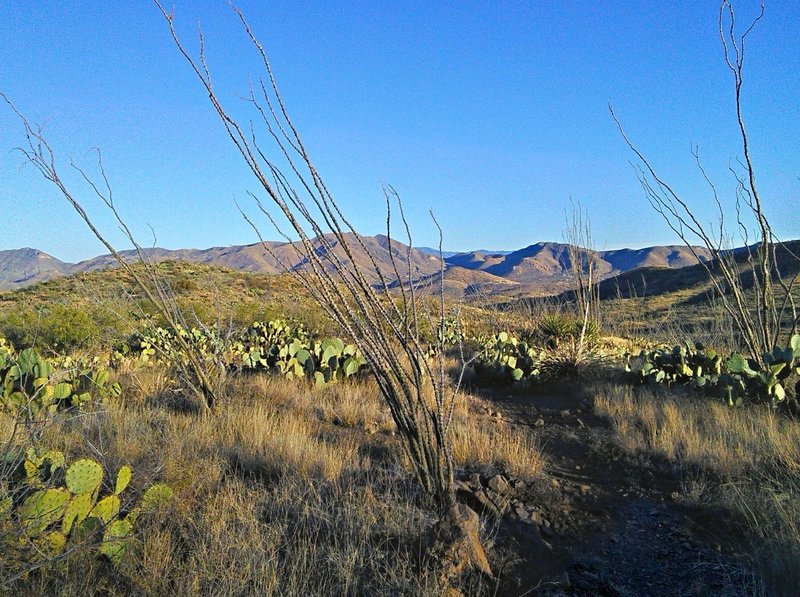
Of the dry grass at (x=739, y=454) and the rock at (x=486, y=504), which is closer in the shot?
the dry grass at (x=739, y=454)

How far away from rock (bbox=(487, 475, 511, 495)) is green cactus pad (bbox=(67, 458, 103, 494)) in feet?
8.04

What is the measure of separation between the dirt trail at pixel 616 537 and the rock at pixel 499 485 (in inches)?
5.9

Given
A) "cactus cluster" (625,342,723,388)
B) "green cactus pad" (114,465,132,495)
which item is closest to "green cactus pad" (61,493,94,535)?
"green cactus pad" (114,465,132,495)

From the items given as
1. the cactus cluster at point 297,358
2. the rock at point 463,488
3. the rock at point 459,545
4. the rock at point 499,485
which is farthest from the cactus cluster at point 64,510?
the cactus cluster at point 297,358

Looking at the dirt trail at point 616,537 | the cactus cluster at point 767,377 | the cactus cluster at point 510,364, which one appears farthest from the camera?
the cactus cluster at point 510,364

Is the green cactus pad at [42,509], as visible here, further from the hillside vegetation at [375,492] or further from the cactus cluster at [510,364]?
the cactus cluster at [510,364]

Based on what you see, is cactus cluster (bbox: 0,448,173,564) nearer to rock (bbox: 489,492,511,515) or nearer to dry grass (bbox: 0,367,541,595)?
dry grass (bbox: 0,367,541,595)

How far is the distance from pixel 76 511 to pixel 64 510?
6 centimetres

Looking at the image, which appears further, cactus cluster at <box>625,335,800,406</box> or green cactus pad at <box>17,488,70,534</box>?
cactus cluster at <box>625,335,800,406</box>

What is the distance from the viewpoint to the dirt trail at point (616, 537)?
2.91m

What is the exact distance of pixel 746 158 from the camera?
529 cm

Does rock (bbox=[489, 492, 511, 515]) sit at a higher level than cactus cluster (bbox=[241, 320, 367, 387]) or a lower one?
lower

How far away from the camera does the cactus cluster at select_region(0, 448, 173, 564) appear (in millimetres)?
2600

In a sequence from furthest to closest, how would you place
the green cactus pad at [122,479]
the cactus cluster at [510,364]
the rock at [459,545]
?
1. the cactus cluster at [510,364]
2. the green cactus pad at [122,479]
3. the rock at [459,545]
